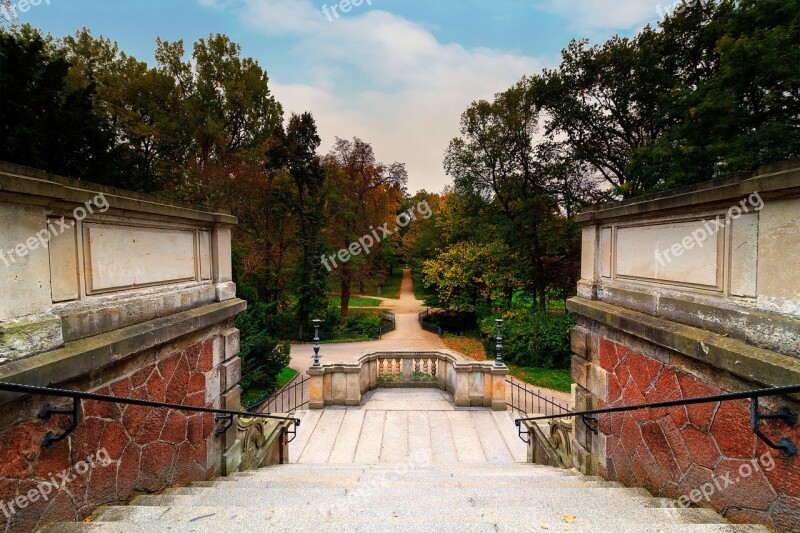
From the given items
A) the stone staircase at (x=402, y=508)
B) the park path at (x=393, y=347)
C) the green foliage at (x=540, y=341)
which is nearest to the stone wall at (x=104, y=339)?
the stone staircase at (x=402, y=508)

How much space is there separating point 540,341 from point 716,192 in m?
13.1

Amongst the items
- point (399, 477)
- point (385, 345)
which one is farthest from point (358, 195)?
point (399, 477)

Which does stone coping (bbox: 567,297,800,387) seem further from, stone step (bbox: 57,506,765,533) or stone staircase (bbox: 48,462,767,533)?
stone step (bbox: 57,506,765,533)

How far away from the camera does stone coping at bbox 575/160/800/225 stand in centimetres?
207

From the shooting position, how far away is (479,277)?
20.1m

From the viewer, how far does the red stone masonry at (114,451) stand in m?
2.09

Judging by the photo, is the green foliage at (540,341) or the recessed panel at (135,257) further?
the green foliage at (540,341)

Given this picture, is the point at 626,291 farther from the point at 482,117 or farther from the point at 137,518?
the point at 482,117

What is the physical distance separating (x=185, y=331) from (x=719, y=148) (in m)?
12.8

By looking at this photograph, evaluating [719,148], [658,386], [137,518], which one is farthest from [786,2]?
[137,518]

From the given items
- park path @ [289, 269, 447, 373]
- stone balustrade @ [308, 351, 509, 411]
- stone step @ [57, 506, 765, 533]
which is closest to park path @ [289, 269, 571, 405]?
park path @ [289, 269, 447, 373]

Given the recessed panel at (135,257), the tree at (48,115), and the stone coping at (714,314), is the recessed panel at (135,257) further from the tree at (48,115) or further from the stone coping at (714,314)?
the tree at (48,115)

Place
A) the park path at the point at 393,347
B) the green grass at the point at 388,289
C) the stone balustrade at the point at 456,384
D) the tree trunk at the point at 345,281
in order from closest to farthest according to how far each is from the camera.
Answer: the stone balustrade at the point at 456,384 → the park path at the point at 393,347 → the tree trunk at the point at 345,281 → the green grass at the point at 388,289

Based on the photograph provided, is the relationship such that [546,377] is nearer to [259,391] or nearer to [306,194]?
[259,391]
